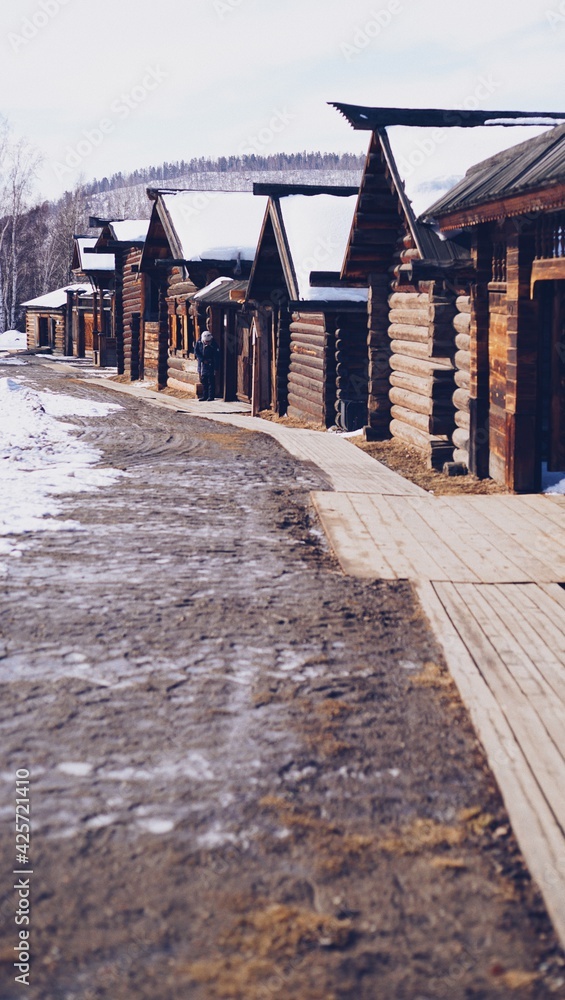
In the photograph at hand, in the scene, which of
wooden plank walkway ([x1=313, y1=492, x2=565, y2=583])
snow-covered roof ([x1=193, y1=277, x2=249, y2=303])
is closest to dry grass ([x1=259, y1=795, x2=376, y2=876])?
wooden plank walkway ([x1=313, y1=492, x2=565, y2=583])

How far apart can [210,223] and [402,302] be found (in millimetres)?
12083

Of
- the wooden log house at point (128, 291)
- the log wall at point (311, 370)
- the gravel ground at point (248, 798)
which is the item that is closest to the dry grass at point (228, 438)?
the log wall at point (311, 370)

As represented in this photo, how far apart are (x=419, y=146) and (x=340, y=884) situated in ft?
40.1

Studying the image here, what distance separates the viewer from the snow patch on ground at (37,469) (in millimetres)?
8070

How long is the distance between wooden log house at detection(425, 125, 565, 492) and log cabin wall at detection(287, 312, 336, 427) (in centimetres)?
544

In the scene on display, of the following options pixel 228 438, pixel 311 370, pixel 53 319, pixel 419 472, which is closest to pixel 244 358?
pixel 311 370

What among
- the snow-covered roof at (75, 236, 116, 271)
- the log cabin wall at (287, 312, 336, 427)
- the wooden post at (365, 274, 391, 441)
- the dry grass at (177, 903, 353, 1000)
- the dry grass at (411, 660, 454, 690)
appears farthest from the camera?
the snow-covered roof at (75, 236, 116, 271)

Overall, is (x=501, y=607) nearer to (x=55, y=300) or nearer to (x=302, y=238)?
(x=302, y=238)

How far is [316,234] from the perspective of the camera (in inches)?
733

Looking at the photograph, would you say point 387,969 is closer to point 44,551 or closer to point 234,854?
point 234,854

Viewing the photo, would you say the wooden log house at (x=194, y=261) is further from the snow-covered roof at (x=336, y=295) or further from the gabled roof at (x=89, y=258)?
the gabled roof at (x=89, y=258)

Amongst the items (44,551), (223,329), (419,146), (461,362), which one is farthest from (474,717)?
(223,329)

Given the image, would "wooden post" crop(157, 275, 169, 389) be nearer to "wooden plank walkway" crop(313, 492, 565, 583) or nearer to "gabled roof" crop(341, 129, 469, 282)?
"gabled roof" crop(341, 129, 469, 282)

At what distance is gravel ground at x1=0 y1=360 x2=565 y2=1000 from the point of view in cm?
273
